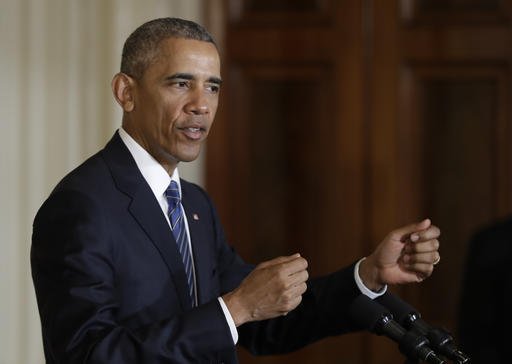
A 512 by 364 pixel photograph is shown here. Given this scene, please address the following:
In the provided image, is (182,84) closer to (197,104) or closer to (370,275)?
(197,104)

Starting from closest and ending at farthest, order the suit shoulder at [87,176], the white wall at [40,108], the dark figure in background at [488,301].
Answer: the dark figure in background at [488,301], the suit shoulder at [87,176], the white wall at [40,108]

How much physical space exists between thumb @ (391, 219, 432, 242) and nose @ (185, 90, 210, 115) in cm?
54

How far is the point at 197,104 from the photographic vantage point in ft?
7.82

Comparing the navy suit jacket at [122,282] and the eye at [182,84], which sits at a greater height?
the eye at [182,84]

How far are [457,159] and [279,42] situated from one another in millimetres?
955

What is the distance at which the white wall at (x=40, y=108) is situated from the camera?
12.5ft

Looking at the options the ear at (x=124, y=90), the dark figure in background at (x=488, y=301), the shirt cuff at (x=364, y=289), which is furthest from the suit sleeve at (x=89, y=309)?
the dark figure in background at (x=488, y=301)

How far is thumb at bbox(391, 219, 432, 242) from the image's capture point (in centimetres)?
235

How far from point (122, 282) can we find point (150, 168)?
32 centimetres

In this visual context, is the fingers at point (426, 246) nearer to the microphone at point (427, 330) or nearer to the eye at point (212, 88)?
the microphone at point (427, 330)

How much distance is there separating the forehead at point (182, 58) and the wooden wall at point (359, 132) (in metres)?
2.17

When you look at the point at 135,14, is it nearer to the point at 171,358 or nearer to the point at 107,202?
the point at 107,202

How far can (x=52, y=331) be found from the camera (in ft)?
6.94

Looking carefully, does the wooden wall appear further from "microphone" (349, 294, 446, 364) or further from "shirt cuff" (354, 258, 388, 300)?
"microphone" (349, 294, 446, 364)
